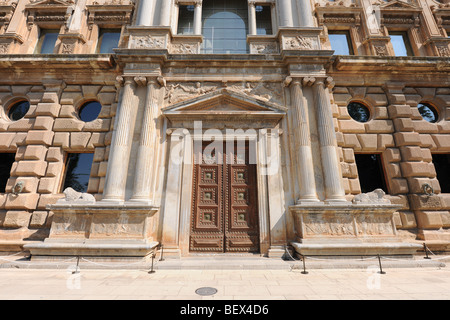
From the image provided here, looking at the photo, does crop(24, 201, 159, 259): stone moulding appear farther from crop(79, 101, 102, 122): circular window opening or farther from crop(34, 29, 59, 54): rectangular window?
crop(34, 29, 59, 54): rectangular window

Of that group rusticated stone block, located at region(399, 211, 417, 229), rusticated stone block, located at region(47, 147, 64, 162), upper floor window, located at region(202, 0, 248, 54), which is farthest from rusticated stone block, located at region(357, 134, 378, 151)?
rusticated stone block, located at region(47, 147, 64, 162)

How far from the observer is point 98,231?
23.2ft

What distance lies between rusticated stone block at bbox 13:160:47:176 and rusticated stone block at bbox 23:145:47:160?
0.55 ft

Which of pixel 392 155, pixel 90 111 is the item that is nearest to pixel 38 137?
pixel 90 111

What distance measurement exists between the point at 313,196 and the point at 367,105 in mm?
5654

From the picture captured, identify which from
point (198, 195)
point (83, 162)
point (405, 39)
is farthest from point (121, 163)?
point (405, 39)

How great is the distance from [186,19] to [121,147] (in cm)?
843

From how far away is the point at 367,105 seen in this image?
9867 millimetres

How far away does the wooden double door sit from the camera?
25.9ft

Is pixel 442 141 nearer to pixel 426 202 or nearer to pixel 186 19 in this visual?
pixel 426 202

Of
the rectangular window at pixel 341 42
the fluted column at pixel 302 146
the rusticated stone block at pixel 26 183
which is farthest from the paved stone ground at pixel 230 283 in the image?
the rectangular window at pixel 341 42

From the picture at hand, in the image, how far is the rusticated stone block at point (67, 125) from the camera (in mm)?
9227

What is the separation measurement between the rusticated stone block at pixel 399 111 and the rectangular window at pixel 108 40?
14.0m

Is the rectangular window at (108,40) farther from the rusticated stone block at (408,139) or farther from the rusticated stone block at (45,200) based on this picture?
the rusticated stone block at (408,139)
